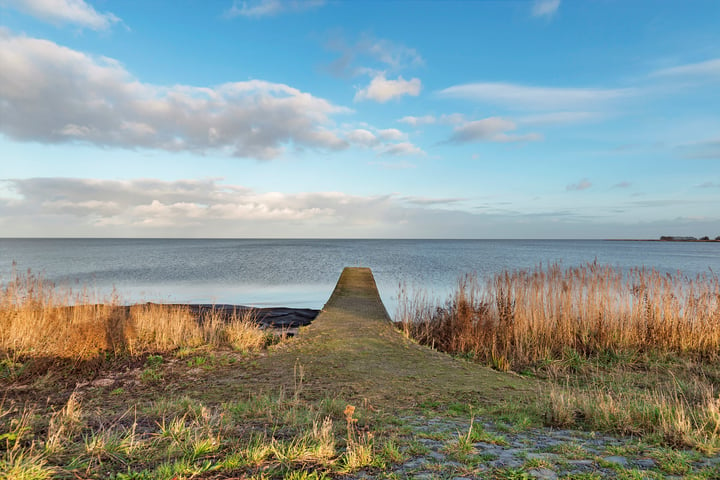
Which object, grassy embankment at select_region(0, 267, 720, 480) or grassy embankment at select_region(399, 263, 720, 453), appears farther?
grassy embankment at select_region(399, 263, 720, 453)

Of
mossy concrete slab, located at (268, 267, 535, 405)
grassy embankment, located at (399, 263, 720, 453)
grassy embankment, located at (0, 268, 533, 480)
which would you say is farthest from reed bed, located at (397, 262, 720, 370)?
grassy embankment, located at (0, 268, 533, 480)

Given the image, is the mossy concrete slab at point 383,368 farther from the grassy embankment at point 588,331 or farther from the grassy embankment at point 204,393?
the grassy embankment at point 588,331

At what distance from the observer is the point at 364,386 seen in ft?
16.9

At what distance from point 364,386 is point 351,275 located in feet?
41.6

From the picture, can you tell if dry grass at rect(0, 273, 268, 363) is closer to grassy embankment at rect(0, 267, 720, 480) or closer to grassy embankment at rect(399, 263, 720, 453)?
grassy embankment at rect(0, 267, 720, 480)

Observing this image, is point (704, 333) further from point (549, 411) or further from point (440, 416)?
point (440, 416)

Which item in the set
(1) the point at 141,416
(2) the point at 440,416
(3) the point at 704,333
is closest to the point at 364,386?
(2) the point at 440,416

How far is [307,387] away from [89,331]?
3823 mm

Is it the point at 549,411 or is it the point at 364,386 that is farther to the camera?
the point at 364,386

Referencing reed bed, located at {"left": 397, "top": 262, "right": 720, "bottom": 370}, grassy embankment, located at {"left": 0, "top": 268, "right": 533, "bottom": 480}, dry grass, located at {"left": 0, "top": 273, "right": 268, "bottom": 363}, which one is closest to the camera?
grassy embankment, located at {"left": 0, "top": 268, "right": 533, "bottom": 480}

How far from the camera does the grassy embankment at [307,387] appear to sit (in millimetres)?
2596

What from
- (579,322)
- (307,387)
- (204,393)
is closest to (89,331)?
(204,393)

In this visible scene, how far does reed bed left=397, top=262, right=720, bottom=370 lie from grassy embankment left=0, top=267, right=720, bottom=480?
1.9 inches

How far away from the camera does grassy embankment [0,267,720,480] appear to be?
8.52 feet
